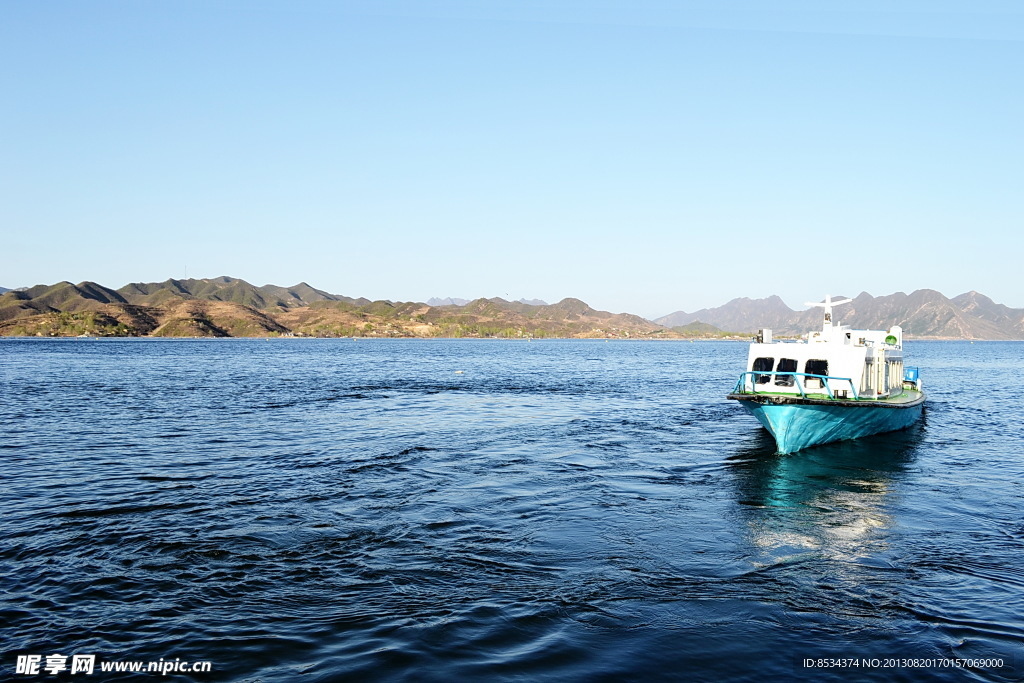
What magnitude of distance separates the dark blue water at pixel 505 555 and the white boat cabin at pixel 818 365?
3.25 meters

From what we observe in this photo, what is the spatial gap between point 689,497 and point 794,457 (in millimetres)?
11383

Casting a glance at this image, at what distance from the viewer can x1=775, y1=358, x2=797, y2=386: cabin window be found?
34094 mm

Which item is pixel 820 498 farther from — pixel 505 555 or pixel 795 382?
pixel 505 555

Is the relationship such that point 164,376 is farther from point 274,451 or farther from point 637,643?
point 637,643

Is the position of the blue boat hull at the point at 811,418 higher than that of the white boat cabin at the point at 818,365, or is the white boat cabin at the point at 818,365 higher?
the white boat cabin at the point at 818,365

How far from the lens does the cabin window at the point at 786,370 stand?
34.1m

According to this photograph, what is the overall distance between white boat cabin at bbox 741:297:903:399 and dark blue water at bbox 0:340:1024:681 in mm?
3255

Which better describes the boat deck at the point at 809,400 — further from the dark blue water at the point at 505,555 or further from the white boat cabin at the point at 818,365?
the dark blue water at the point at 505,555

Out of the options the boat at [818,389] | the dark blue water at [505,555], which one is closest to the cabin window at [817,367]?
the boat at [818,389]

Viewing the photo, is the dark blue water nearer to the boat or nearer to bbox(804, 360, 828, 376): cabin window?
the boat

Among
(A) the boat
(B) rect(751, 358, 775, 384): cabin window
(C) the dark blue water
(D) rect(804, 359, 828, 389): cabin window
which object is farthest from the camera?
(B) rect(751, 358, 775, 384): cabin window

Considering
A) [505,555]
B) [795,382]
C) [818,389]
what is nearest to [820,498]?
[795,382]

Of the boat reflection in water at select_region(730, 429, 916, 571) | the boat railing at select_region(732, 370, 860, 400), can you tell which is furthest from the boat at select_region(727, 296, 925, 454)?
the boat reflection in water at select_region(730, 429, 916, 571)

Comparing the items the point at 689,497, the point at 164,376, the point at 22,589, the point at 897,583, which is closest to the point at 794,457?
the point at 689,497
